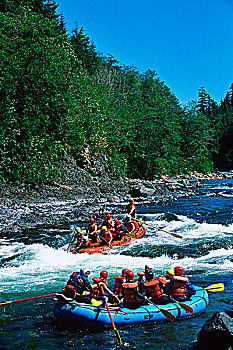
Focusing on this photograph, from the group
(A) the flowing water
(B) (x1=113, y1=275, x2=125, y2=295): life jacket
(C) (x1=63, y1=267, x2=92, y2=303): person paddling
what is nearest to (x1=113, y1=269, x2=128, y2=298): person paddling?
Answer: (B) (x1=113, y1=275, x2=125, y2=295): life jacket

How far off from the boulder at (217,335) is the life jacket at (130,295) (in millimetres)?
1641

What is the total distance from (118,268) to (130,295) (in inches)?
121

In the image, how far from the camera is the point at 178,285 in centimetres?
716

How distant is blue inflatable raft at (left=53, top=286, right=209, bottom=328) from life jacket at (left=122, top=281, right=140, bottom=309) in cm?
12

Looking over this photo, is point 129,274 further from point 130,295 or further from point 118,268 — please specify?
point 118,268

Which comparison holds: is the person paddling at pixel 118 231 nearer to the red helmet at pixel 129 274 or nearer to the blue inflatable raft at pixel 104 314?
the red helmet at pixel 129 274

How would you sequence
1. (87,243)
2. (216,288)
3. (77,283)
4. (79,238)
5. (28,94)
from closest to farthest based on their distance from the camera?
(77,283)
(216,288)
(79,238)
(87,243)
(28,94)

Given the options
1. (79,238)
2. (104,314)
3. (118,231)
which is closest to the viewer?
(104,314)

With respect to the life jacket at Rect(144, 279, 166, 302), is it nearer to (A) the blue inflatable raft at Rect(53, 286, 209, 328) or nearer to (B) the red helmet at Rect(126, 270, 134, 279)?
(A) the blue inflatable raft at Rect(53, 286, 209, 328)

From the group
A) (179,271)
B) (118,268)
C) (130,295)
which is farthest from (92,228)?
(130,295)

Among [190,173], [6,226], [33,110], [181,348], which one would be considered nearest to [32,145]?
[33,110]

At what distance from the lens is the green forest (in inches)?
759

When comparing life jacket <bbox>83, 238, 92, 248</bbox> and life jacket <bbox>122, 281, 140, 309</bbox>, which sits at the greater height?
life jacket <bbox>83, 238, 92, 248</bbox>

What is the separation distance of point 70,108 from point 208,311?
18417 mm
